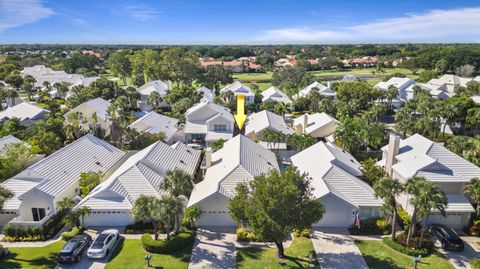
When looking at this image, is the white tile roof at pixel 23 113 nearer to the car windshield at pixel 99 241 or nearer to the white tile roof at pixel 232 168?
the white tile roof at pixel 232 168

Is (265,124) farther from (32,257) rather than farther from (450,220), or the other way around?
(32,257)

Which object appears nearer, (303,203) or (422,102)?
(303,203)

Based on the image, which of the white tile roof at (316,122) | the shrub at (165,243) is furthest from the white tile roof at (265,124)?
the shrub at (165,243)

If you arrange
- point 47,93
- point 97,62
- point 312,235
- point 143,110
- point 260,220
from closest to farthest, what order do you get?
point 260,220, point 312,235, point 143,110, point 47,93, point 97,62

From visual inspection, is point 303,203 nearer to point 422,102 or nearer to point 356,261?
point 356,261

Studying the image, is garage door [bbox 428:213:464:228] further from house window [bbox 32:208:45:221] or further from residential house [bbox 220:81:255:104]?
residential house [bbox 220:81:255:104]

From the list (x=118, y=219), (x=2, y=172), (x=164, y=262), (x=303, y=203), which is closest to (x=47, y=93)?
(x=2, y=172)
